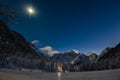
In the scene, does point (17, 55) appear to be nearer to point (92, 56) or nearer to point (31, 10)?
point (31, 10)

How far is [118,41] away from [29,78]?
0.68m

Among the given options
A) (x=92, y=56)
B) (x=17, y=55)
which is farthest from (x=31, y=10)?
(x=92, y=56)

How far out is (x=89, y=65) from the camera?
73 cm

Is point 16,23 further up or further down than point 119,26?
further up

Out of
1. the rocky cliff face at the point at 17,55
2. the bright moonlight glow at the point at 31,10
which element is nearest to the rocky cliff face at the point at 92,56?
the rocky cliff face at the point at 17,55

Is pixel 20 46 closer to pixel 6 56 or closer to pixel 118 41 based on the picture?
pixel 6 56

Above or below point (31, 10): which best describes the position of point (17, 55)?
below

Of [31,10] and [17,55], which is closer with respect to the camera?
[17,55]

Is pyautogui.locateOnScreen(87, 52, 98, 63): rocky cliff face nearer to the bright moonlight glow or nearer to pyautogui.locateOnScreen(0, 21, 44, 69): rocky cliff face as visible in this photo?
pyautogui.locateOnScreen(0, 21, 44, 69): rocky cliff face

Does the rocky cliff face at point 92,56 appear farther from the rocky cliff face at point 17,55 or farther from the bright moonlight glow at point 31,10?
A: the bright moonlight glow at point 31,10

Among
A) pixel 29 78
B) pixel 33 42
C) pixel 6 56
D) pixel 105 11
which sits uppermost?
pixel 105 11

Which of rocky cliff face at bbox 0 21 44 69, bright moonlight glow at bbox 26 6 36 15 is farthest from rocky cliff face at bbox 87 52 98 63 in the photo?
bright moonlight glow at bbox 26 6 36 15

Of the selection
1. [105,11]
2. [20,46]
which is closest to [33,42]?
[20,46]

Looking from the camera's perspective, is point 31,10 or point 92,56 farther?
point 31,10
